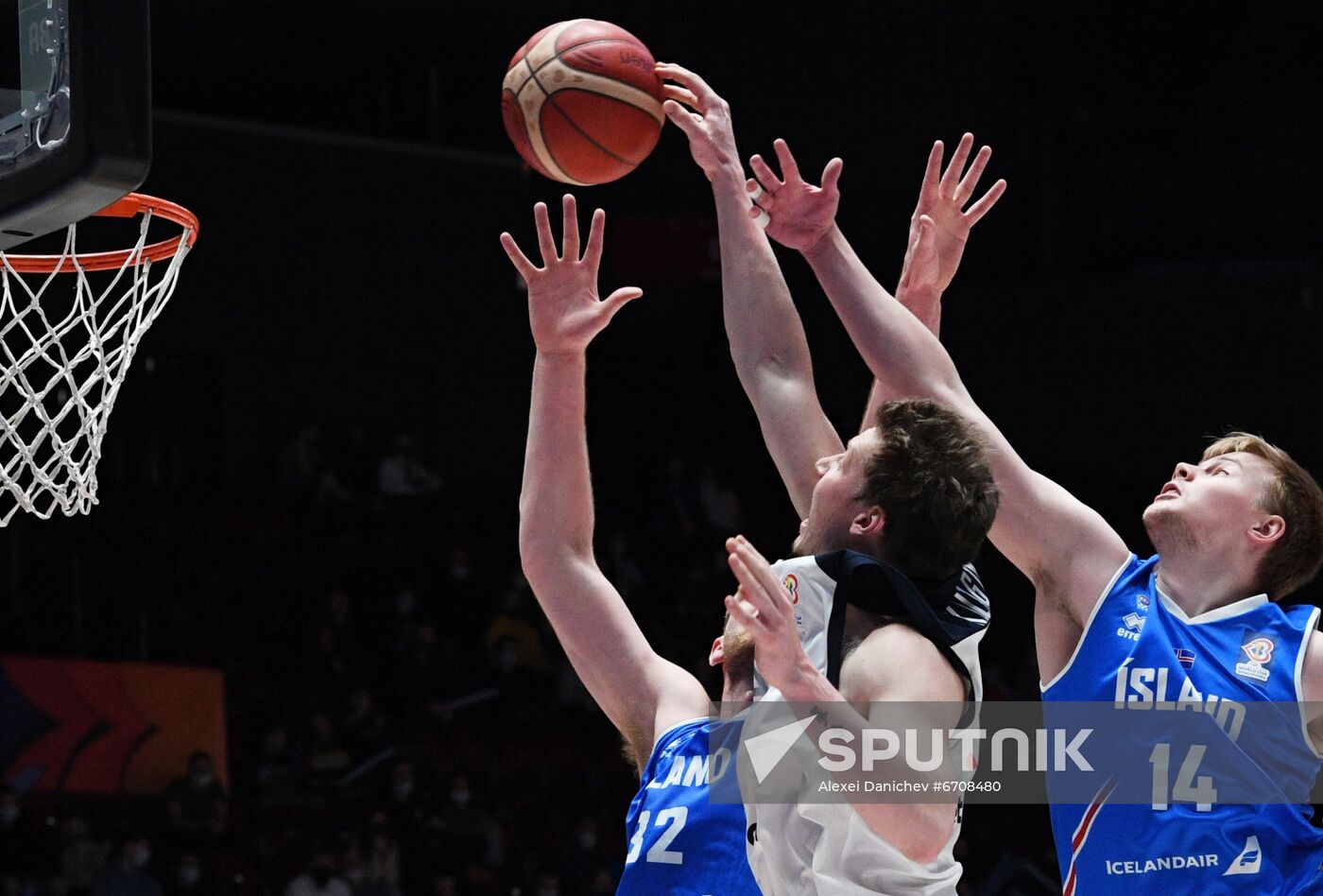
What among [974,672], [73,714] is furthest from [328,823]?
[974,672]

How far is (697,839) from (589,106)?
1721 millimetres

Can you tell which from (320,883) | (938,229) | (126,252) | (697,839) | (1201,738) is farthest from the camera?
(320,883)

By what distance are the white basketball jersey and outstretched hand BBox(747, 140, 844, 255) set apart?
0.96 metres

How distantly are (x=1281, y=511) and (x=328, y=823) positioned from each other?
729 cm

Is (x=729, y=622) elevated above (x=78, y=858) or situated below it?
below

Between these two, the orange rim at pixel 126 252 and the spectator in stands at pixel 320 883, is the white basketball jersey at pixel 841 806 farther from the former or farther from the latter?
the spectator in stands at pixel 320 883

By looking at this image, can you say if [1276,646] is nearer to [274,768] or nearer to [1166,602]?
[1166,602]

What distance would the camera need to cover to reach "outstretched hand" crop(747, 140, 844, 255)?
3346mm

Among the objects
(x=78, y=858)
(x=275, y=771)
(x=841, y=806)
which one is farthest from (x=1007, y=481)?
(x=275, y=771)

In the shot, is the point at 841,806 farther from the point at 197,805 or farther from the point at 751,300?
the point at 197,805

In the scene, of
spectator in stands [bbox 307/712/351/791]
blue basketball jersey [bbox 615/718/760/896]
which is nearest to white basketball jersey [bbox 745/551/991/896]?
blue basketball jersey [bbox 615/718/760/896]

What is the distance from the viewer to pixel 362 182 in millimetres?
13844

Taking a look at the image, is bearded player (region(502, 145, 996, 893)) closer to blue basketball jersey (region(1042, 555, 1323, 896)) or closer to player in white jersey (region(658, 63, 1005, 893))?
player in white jersey (region(658, 63, 1005, 893))

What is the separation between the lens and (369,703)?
1023 cm
